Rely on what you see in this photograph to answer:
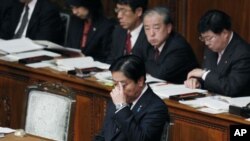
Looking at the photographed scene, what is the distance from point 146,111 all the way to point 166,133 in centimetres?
22

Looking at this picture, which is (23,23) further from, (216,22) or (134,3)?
(216,22)

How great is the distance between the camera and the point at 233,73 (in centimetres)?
689

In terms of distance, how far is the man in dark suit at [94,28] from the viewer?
27.7 feet

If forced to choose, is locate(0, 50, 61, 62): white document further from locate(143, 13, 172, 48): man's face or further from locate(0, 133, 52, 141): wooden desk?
locate(0, 133, 52, 141): wooden desk

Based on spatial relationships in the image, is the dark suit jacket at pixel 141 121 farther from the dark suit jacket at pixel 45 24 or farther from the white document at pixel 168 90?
the dark suit jacket at pixel 45 24

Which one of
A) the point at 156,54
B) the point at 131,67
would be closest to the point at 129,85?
the point at 131,67

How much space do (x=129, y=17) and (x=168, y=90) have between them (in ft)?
3.72

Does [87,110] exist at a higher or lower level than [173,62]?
lower

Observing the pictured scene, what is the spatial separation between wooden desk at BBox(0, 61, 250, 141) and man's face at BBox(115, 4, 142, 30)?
0.77m

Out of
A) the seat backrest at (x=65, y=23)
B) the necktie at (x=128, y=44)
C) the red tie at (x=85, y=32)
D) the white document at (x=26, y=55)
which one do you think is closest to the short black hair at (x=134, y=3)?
the necktie at (x=128, y=44)

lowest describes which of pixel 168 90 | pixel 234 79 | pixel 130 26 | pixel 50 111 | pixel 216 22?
pixel 50 111

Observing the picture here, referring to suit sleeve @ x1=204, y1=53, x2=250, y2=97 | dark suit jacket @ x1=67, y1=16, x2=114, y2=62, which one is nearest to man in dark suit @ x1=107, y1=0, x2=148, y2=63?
dark suit jacket @ x1=67, y1=16, x2=114, y2=62

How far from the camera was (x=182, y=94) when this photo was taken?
6.83 metres

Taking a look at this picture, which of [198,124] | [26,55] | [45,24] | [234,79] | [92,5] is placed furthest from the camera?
[45,24]
